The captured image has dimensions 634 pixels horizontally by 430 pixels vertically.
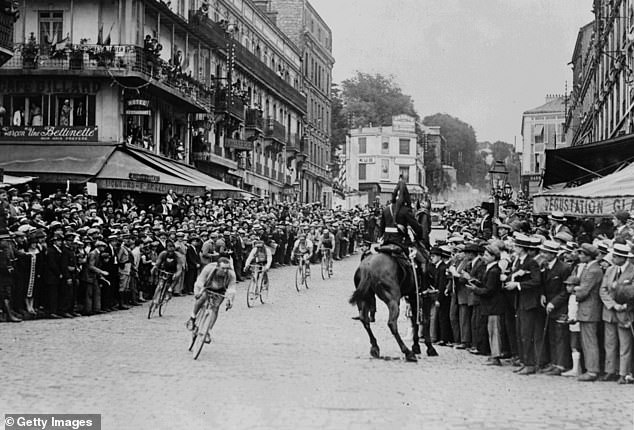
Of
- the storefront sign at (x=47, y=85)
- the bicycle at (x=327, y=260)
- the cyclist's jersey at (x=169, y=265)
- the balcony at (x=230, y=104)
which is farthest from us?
the balcony at (x=230, y=104)

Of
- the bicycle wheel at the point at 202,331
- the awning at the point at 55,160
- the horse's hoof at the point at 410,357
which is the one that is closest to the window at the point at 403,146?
the awning at the point at 55,160

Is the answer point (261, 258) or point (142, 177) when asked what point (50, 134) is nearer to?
point (142, 177)

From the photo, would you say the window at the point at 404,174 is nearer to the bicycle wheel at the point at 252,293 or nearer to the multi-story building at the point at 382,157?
the multi-story building at the point at 382,157

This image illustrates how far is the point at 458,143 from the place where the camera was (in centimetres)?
14575

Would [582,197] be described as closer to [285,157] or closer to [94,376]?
[94,376]

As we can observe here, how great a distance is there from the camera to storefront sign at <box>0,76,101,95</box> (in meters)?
34.6

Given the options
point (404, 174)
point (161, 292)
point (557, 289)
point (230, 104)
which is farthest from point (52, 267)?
point (230, 104)

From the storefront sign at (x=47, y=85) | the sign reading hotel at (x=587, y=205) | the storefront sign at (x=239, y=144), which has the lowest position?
the sign reading hotel at (x=587, y=205)

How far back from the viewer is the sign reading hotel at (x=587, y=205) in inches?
651

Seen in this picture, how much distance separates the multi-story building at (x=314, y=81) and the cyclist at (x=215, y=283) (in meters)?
54.0

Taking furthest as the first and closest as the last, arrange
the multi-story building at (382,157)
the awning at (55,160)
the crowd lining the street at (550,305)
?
the multi-story building at (382,157), the awning at (55,160), the crowd lining the street at (550,305)

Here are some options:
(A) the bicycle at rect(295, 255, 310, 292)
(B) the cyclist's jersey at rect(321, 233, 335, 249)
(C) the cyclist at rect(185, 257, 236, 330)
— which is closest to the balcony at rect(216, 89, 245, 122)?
(B) the cyclist's jersey at rect(321, 233, 335, 249)

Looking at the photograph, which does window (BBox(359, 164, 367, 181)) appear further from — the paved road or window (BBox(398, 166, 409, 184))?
the paved road

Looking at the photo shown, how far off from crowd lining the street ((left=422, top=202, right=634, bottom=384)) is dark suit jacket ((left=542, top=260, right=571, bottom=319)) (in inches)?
0.5
